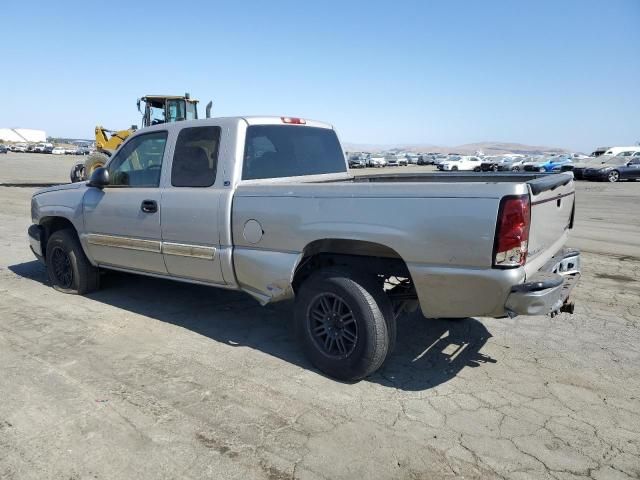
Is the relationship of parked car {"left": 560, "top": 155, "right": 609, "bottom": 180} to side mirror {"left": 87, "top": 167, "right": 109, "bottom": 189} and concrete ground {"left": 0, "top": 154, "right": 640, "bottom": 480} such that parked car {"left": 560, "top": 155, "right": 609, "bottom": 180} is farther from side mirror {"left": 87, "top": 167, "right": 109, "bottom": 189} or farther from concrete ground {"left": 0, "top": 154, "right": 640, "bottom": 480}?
side mirror {"left": 87, "top": 167, "right": 109, "bottom": 189}

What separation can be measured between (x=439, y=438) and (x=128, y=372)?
2332 mm

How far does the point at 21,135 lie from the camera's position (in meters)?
157

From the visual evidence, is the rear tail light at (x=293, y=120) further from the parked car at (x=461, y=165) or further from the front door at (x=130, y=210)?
the parked car at (x=461, y=165)

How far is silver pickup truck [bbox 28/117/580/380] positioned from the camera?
302 centimetres

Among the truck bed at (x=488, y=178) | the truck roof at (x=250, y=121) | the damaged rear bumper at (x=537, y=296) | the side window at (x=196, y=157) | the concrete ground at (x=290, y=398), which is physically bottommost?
the concrete ground at (x=290, y=398)

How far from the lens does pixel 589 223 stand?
11.6 m

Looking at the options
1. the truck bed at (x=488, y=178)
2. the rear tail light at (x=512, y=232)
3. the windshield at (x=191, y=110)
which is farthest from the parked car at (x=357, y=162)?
the rear tail light at (x=512, y=232)

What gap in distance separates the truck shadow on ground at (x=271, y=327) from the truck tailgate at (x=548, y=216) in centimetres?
108

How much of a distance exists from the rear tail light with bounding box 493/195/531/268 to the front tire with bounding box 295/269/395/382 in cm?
91

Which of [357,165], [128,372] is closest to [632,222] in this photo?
[128,372]

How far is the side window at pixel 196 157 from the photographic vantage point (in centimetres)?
427

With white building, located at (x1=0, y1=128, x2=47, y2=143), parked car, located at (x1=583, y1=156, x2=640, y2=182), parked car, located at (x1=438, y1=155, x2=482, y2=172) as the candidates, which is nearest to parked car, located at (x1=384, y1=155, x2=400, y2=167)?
parked car, located at (x1=438, y1=155, x2=482, y2=172)

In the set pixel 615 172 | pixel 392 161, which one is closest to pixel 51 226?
pixel 615 172

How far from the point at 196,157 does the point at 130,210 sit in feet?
3.15
